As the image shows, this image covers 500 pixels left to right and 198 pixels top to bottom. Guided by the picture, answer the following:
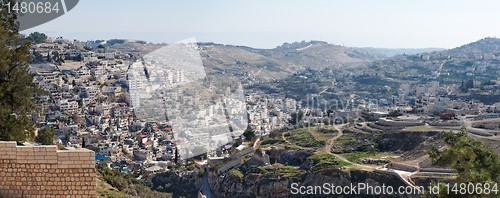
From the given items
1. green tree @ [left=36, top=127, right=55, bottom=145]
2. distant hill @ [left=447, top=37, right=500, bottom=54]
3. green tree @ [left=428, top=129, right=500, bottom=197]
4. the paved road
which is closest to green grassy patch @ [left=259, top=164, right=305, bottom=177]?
the paved road

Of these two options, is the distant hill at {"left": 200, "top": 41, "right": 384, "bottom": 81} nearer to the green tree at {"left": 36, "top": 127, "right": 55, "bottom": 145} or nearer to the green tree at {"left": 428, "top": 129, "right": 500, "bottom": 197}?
the green tree at {"left": 36, "top": 127, "right": 55, "bottom": 145}

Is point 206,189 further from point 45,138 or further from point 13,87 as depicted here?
point 13,87

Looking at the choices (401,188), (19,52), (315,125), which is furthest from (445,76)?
(19,52)

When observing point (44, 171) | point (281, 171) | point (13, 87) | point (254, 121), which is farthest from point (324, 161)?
point (44, 171)

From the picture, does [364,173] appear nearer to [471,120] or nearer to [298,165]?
[298,165]

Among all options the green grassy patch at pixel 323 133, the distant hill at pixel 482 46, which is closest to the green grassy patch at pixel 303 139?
the green grassy patch at pixel 323 133

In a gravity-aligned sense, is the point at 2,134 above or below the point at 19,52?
below

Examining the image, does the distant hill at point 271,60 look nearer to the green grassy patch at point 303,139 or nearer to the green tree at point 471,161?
the green grassy patch at point 303,139
